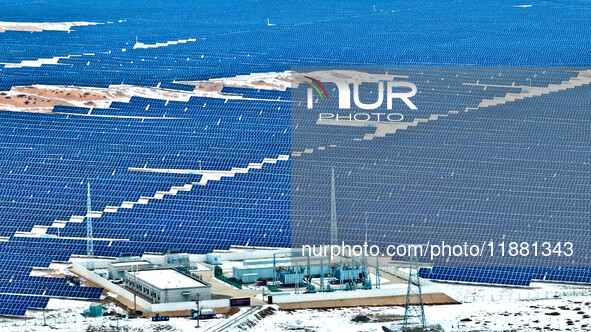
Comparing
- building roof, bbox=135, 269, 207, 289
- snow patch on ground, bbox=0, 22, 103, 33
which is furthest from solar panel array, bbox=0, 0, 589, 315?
building roof, bbox=135, 269, 207, 289

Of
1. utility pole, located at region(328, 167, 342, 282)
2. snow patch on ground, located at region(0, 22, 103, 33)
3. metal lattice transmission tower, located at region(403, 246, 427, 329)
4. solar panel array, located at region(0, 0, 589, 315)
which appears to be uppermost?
snow patch on ground, located at region(0, 22, 103, 33)

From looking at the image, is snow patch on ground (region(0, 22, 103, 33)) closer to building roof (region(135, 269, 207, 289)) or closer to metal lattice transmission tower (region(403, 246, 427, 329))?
building roof (region(135, 269, 207, 289))

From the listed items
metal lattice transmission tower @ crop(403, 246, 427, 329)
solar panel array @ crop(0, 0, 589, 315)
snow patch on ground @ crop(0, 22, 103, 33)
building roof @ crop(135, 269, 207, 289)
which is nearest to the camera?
metal lattice transmission tower @ crop(403, 246, 427, 329)

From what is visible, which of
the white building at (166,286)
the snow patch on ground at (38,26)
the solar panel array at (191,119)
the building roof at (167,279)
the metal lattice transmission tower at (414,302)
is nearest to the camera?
the metal lattice transmission tower at (414,302)

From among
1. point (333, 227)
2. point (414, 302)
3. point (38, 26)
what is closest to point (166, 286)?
point (333, 227)

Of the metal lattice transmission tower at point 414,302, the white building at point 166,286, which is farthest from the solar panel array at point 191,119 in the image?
Answer: the metal lattice transmission tower at point 414,302

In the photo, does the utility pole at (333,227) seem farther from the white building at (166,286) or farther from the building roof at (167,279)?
the building roof at (167,279)

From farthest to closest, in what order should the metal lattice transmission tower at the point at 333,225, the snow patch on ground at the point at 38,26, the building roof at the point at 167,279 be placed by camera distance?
the snow patch on ground at the point at 38,26 < the metal lattice transmission tower at the point at 333,225 < the building roof at the point at 167,279
